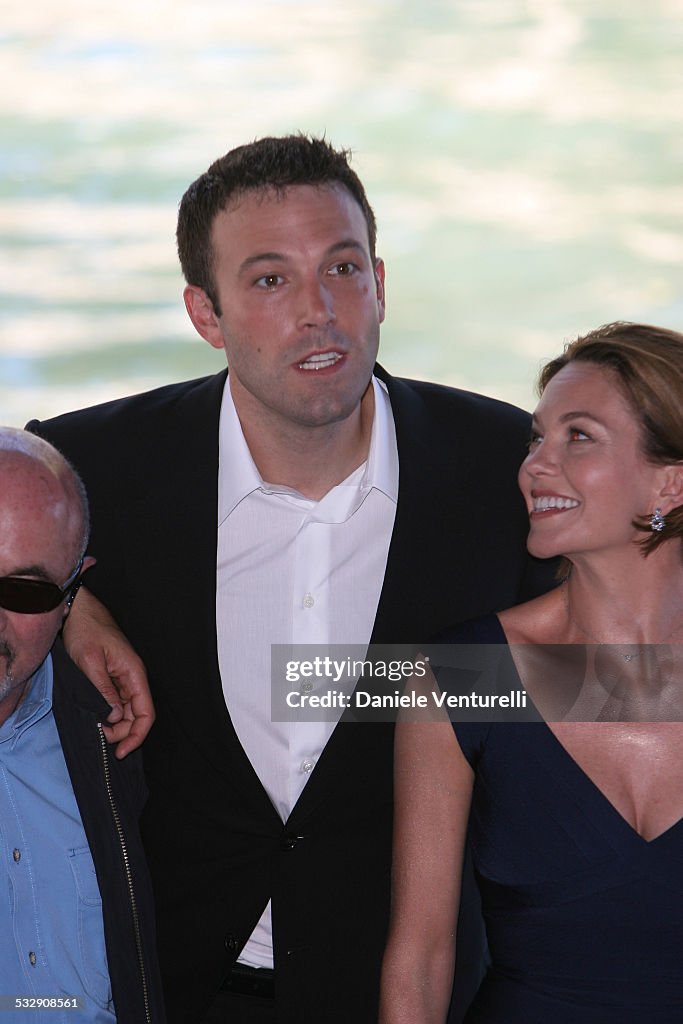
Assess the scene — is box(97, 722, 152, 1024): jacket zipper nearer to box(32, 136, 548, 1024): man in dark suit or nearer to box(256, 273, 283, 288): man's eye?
box(32, 136, 548, 1024): man in dark suit

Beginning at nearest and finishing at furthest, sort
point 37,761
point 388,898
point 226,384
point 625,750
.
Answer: point 37,761 < point 625,750 < point 388,898 < point 226,384

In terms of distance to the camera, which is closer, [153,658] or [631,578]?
[631,578]

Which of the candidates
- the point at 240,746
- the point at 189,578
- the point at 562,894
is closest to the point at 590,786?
the point at 562,894

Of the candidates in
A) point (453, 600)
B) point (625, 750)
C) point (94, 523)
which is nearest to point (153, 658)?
point (94, 523)

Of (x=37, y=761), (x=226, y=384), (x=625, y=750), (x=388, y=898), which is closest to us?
(x=37, y=761)

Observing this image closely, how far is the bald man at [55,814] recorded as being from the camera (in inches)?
91.8

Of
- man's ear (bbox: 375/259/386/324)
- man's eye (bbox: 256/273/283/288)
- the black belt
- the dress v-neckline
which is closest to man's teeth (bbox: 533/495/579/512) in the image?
the dress v-neckline

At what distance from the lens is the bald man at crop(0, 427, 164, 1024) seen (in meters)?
2.33

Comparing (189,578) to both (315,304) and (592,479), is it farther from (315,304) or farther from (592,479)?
(592,479)

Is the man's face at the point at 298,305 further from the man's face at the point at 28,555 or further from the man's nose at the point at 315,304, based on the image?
the man's face at the point at 28,555

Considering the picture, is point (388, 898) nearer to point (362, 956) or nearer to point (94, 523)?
point (362, 956)

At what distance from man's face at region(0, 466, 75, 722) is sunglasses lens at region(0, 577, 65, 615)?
1 centimetres

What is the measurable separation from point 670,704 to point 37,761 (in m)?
1.24

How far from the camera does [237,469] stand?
3.00 m
